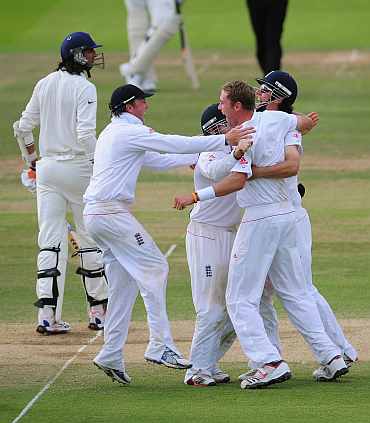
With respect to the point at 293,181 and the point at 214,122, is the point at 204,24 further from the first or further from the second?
the point at 293,181

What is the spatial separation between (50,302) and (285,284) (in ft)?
9.02

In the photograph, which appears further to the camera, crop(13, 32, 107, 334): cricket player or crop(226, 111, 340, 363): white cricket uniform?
crop(13, 32, 107, 334): cricket player

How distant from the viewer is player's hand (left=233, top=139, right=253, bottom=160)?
10.2m

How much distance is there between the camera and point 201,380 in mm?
10688

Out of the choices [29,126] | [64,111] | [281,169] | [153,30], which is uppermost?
[153,30]

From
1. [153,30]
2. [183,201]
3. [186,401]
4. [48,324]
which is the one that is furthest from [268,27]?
[186,401]

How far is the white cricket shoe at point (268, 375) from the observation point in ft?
34.0

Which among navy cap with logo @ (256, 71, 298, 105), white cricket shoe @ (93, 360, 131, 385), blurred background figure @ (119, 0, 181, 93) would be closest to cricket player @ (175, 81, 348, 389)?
navy cap with logo @ (256, 71, 298, 105)

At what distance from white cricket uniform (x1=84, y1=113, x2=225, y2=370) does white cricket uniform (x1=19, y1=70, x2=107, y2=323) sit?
6.51 feet

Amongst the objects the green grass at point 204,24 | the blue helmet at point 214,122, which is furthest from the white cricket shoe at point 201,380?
the green grass at point 204,24

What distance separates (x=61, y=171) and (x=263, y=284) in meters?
2.83

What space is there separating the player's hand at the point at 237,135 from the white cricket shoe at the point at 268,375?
155cm

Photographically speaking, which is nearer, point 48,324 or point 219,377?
point 219,377

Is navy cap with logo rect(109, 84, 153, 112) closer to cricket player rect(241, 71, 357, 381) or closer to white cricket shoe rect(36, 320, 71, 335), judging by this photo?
cricket player rect(241, 71, 357, 381)
